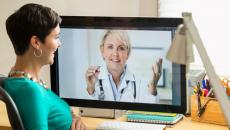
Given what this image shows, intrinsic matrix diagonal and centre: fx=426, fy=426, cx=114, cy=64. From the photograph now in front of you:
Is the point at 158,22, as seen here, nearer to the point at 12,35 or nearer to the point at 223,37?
the point at 223,37

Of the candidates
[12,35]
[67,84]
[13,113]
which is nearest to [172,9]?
[67,84]

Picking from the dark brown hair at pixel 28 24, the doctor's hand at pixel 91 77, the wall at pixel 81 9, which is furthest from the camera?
the wall at pixel 81 9

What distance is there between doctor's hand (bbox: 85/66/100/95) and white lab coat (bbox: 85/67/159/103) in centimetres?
2

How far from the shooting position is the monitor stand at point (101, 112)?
6.39 feet

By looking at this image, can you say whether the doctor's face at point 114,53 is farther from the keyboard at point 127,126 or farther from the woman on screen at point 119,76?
the keyboard at point 127,126

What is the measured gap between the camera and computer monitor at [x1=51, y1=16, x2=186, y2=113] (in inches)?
68.2

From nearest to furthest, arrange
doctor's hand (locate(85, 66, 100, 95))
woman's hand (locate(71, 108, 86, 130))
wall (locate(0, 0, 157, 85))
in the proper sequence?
1. woman's hand (locate(71, 108, 86, 130))
2. doctor's hand (locate(85, 66, 100, 95))
3. wall (locate(0, 0, 157, 85))

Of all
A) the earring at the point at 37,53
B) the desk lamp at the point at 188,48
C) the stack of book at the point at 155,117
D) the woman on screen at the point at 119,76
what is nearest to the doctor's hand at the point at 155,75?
the woman on screen at the point at 119,76

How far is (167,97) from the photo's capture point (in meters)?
1.76

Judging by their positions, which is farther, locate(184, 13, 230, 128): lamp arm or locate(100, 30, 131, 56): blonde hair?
locate(100, 30, 131, 56): blonde hair

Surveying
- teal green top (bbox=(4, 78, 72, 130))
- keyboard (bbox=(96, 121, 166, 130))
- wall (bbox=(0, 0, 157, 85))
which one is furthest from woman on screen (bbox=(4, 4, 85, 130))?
wall (bbox=(0, 0, 157, 85))

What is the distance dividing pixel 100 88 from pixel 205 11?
2.00 feet

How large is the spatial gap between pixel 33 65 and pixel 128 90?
0.44 meters

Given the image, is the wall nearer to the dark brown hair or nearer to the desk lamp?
the dark brown hair
